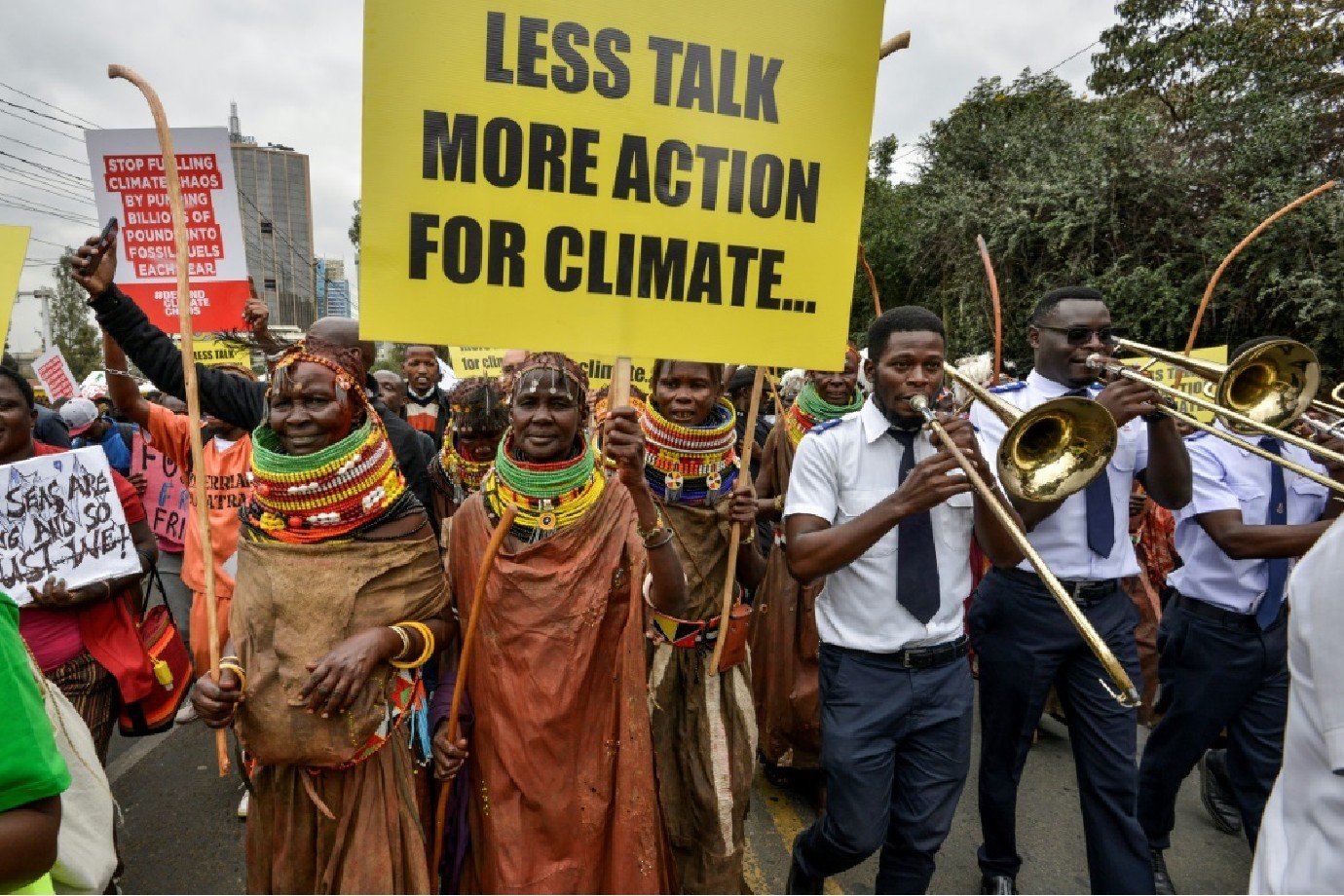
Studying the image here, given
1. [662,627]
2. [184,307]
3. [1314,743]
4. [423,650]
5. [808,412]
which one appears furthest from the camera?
[808,412]

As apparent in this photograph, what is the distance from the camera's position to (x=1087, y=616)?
301 centimetres

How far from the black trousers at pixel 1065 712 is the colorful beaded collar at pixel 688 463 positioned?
1196 millimetres

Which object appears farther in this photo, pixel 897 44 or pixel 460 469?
pixel 460 469

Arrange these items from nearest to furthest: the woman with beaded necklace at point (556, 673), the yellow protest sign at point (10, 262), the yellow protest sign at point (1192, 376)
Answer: the yellow protest sign at point (10, 262) → the woman with beaded necklace at point (556, 673) → the yellow protest sign at point (1192, 376)

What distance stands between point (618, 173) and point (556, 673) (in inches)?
59.9

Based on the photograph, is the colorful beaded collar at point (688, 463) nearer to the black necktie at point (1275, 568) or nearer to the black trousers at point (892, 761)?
the black trousers at point (892, 761)

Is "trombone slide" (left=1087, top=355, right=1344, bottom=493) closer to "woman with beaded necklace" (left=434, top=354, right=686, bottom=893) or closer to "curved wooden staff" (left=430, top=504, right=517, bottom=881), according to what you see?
"woman with beaded necklace" (left=434, top=354, right=686, bottom=893)

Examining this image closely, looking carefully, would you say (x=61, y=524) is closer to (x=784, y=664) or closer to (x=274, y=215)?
(x=784, y=664)

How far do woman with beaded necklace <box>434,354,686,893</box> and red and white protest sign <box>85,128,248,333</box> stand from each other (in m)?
1.77

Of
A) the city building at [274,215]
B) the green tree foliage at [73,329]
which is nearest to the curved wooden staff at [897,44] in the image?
the city building at [274,215]

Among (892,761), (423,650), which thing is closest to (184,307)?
(423,650)

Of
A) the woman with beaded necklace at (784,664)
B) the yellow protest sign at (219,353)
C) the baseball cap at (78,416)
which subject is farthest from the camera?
the yellow protest sign at (219,353)

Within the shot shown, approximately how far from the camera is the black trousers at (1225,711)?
10.6 feet

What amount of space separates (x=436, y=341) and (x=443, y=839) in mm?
1789
